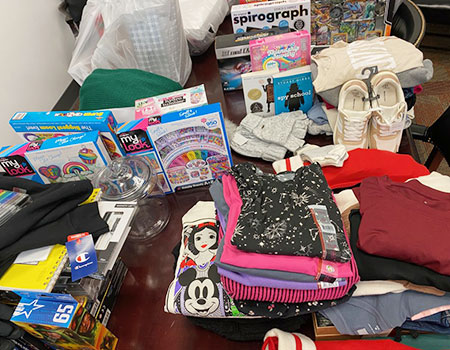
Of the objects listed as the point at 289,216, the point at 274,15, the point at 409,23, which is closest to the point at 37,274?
the point at 289,216

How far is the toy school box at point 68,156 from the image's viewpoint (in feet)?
2.49

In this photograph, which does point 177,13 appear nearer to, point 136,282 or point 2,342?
point 136,282

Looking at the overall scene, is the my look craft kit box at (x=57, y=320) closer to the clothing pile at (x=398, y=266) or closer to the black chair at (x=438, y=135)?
the clothing pile at (x=398, y=266)

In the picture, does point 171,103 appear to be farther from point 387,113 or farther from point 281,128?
point 387,113

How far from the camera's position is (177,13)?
1.07 meters

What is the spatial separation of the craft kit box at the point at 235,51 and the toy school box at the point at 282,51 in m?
0.07

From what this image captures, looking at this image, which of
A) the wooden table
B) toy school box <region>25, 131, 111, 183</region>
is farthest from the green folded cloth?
the wooden table

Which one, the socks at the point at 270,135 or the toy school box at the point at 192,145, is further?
the socks at the point at 270,135

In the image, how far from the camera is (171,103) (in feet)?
2.72

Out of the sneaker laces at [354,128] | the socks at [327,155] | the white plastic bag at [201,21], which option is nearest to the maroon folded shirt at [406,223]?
the socks at [327,155]

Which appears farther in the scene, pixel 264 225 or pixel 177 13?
pixel 177 13

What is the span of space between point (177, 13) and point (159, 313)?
937 millimetres

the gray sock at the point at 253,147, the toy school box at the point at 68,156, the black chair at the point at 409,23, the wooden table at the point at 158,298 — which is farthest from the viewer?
the black chair at the point at 409,23

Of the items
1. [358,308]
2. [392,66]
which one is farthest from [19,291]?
[392,66]
